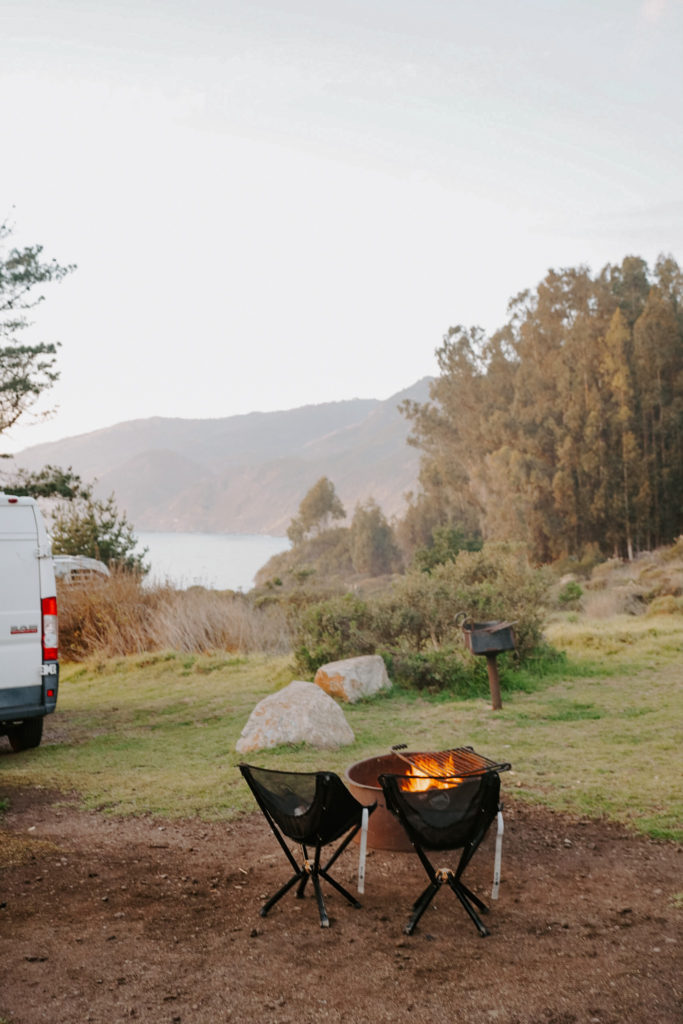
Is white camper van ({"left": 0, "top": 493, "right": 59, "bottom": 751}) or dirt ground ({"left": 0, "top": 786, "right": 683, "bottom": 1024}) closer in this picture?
dirt ground ({"left": 0, "top": 786, "right": 683, "bottom": 1024})

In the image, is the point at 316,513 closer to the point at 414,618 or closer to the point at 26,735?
the point at 414,618

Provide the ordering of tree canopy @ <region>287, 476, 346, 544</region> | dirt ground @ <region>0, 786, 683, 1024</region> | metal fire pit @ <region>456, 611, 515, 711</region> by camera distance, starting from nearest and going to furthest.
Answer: dirt ground @ <region>0, 786, 683, 1024</region> < metal fire pit @ <region>456, 611, 515, 711</region> < tree canopy @ <region>287, 476, 346, 544</region>

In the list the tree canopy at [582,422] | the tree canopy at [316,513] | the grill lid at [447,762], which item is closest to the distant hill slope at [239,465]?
the tree canopy at [316,513]

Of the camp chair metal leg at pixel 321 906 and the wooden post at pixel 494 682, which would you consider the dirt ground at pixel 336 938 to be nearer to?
the camp chair metal leg at pixel 321 906

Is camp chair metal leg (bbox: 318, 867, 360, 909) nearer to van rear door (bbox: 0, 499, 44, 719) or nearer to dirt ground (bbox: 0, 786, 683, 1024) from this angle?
dirt ground (bbox: 0, 786, 683, 1024)

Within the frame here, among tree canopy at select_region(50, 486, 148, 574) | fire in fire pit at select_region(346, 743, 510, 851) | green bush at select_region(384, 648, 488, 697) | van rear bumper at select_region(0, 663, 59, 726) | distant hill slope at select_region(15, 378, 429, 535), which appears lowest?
green bush at select_region(384, 648, 488, 697)

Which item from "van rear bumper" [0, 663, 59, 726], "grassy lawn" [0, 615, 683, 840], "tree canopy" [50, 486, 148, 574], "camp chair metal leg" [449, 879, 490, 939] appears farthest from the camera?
"tree canopy" [50, 486, 148, 574]

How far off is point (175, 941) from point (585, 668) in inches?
292

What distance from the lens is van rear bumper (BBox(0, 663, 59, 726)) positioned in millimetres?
6449

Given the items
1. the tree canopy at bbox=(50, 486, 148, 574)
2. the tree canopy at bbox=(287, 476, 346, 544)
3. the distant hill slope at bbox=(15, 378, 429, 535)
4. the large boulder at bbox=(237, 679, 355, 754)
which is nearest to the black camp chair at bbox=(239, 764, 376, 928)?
the large boulder at bbox=(237, 679, 355, 754)

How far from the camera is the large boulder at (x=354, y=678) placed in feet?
28.9

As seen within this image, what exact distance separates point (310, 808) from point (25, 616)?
388 centimetres

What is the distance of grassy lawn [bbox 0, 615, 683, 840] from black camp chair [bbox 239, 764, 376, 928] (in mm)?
1636

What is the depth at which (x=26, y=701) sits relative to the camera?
6.53 m
